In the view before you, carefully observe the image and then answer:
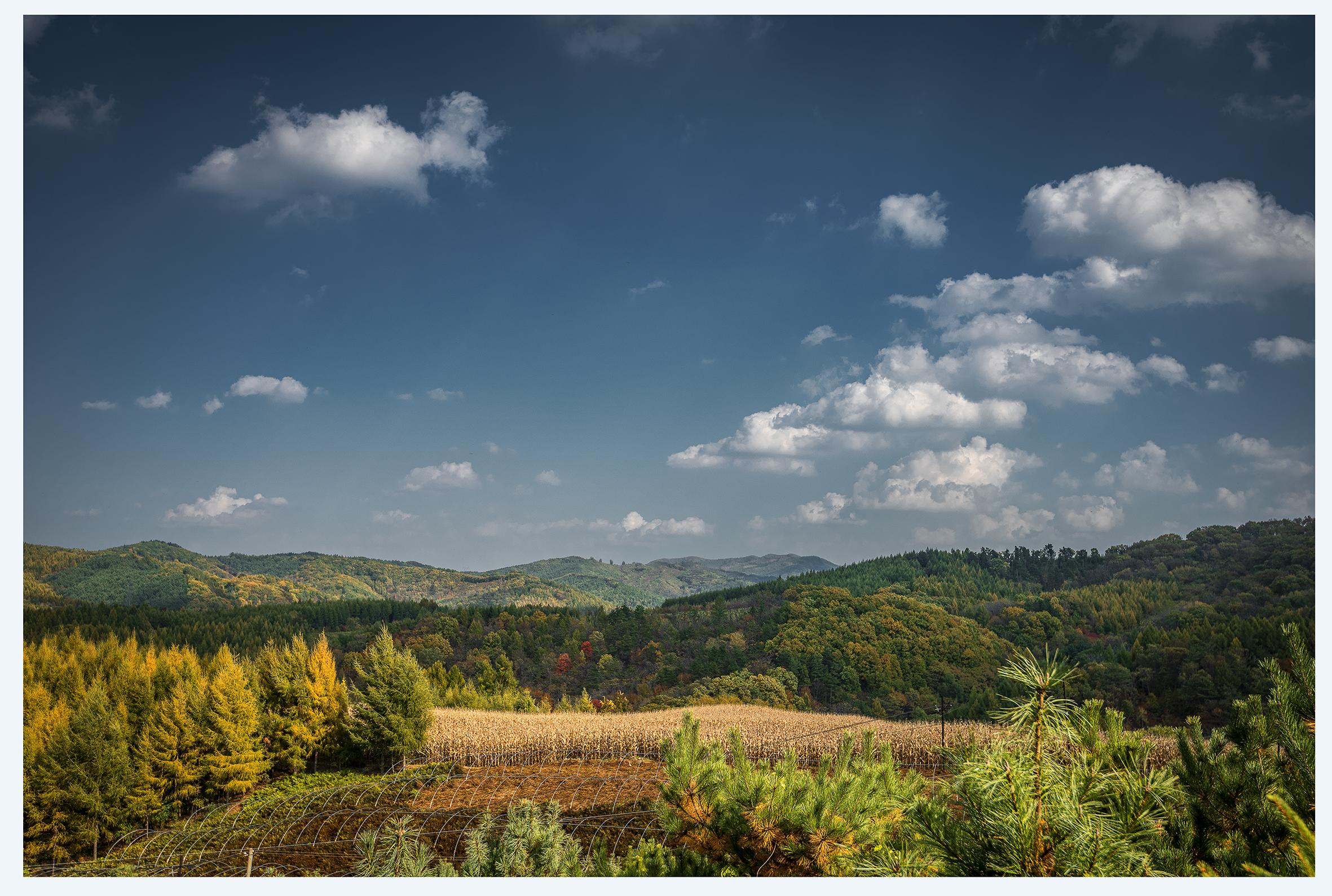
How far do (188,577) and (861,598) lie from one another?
86.1 m

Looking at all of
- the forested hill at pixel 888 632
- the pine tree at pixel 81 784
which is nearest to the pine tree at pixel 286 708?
the pine tree at pixel 81 784

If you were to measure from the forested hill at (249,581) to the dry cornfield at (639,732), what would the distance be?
47.5 ft

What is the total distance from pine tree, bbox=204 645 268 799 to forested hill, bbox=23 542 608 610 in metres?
8.79

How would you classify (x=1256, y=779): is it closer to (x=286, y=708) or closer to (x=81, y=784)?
(x=81, y=784)

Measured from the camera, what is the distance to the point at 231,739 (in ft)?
56.8

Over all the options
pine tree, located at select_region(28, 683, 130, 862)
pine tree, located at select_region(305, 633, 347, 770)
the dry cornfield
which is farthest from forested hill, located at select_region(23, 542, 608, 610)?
the dry cornfield

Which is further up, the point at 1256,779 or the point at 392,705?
the point at 1256,779

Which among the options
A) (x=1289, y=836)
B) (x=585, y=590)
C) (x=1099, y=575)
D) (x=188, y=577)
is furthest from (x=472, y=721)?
(x=585, y=590)

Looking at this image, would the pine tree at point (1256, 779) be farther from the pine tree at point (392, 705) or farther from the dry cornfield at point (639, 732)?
the pine tree at point (392, 705)

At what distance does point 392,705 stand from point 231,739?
3.82 meters

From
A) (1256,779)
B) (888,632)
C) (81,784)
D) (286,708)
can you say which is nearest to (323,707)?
(286,708)
